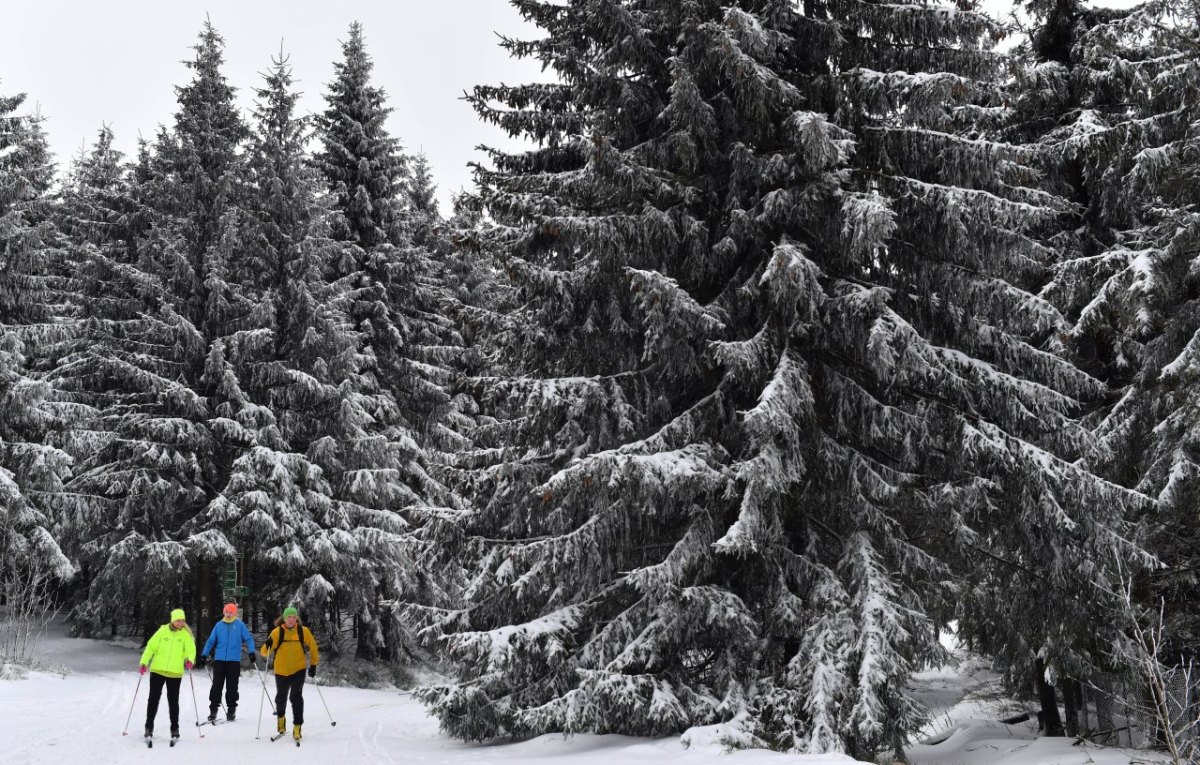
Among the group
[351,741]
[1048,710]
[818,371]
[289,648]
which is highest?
[818,371]

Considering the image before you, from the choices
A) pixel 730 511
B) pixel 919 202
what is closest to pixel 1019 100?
pixel 919 202

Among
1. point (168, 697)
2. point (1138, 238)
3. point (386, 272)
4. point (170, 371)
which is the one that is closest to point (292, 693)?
point (168, 697)

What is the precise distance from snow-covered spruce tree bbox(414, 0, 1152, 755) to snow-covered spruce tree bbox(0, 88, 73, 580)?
445 inches

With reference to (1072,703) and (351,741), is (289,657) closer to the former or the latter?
(351,741)

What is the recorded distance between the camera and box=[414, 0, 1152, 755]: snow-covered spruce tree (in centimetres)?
888

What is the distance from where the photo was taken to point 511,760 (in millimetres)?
9516

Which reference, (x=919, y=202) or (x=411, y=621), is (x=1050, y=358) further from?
(x=411, y=621)

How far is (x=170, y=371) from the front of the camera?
19.9 meters

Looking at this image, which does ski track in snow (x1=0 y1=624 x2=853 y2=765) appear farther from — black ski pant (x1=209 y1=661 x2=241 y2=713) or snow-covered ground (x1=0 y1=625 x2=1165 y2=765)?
black ski pant (x1=209 y1=661 x2=241 y2=713)

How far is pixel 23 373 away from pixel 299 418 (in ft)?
18.7

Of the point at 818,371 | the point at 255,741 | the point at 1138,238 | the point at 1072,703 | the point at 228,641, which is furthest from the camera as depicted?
the point at 1072,703

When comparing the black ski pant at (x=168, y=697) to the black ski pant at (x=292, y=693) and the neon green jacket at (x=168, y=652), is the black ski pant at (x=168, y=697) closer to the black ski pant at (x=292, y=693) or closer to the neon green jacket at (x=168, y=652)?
the neon green jacket at (x=168, y=652)

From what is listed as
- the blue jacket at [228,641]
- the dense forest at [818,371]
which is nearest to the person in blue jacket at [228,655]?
the blue jacket at [228,641]

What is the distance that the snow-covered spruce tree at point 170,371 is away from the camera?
1848 cm
